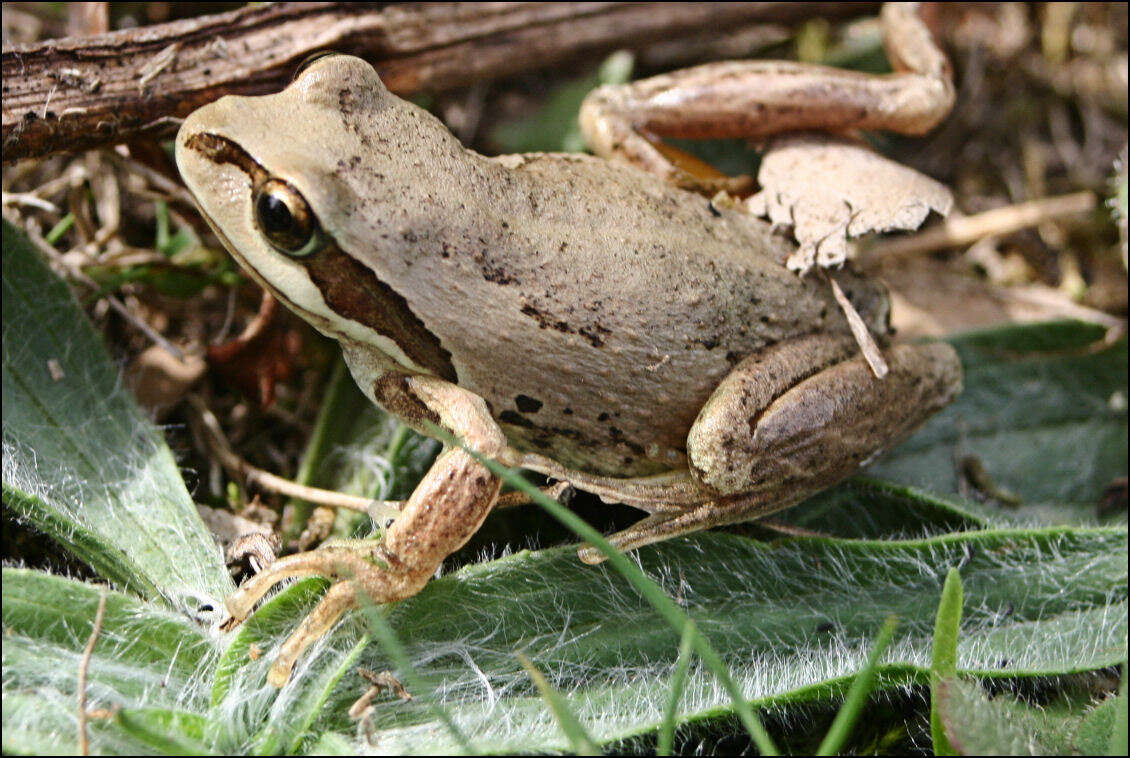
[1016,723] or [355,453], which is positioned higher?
[355,453]

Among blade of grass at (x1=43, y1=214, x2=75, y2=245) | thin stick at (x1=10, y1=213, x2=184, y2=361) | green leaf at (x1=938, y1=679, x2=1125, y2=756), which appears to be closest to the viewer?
green leaf at (x1=938, y1=679, x2=1125, y2=756)

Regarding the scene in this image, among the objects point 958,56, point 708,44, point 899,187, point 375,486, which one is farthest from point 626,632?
point 958,56

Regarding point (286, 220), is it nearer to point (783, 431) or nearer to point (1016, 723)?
point (783, 431)

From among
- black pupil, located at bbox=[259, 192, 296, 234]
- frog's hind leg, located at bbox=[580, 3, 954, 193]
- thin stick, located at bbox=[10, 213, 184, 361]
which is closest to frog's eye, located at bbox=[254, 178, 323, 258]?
black pupil, located at bbox=[259, 192, 296, 234]

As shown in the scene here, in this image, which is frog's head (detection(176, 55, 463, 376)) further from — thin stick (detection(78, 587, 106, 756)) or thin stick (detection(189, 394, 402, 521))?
thin stick (detection(78, 587, 106, 756))

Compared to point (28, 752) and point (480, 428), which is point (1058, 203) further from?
point (28, 752)

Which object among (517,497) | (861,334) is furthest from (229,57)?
(861,334)
